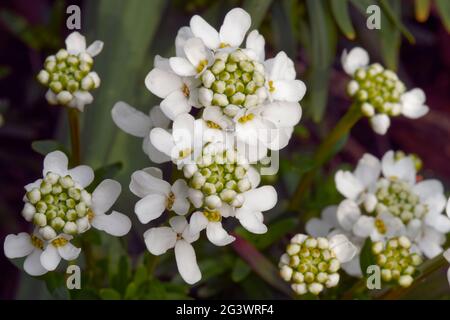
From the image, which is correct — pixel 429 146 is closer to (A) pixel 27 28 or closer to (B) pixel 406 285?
(B) pixel 406 285

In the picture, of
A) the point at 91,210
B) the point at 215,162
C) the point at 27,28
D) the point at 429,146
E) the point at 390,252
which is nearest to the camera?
the point at 215,162

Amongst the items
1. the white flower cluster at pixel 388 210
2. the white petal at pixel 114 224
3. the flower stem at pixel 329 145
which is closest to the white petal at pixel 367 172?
the white flower cluster at pixel 388 210

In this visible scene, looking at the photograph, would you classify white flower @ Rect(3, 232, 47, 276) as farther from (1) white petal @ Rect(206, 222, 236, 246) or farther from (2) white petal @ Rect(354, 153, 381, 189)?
(2) white petal @ Rect(354, 153, 381, 189)

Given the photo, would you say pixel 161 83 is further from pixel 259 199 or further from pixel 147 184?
pixel 259 199

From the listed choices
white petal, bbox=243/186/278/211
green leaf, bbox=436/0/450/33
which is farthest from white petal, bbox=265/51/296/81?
green leaf, bbox=436/0/450/33

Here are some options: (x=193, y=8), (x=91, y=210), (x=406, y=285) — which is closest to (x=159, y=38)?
(x=193, y=8)

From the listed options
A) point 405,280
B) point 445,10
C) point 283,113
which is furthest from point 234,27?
point 445,10

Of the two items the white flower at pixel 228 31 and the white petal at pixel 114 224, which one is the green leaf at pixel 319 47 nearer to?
the white flower at pixel 228 31
